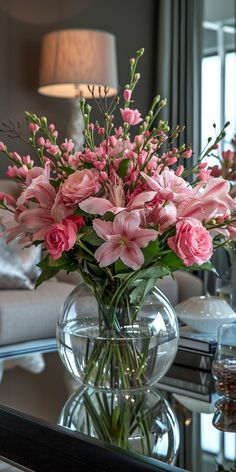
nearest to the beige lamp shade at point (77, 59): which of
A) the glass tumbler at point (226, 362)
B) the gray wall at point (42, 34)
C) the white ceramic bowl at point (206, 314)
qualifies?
the gray wall at point (42, 34)

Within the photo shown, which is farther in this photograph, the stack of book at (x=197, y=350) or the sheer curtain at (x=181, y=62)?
the sheer curtain at (x=181, y=62)

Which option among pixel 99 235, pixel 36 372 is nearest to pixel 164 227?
pixel 99 235

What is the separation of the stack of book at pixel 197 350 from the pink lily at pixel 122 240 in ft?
2.42

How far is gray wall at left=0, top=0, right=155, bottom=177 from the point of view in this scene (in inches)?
175

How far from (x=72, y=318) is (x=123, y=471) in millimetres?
384

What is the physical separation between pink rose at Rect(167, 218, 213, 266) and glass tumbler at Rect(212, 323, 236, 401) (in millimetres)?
348

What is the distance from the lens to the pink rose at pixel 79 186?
1.23 meters

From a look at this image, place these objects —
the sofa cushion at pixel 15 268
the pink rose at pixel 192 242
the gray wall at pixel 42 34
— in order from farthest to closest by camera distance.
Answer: the gray wall at pixel 42 34 → the sofa cushion at pixel 15 268 → the pink rose at pixel 192 242

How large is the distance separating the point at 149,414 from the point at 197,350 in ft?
1.81

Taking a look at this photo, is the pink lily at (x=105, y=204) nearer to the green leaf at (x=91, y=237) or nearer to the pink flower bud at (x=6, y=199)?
the green leaf at (x=91, y=237)

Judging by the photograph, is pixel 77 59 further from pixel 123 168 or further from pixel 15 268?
pixel 123 168

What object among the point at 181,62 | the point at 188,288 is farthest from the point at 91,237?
the point at 181,62

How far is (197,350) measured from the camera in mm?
1926

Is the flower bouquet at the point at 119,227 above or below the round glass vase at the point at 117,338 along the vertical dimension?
above
